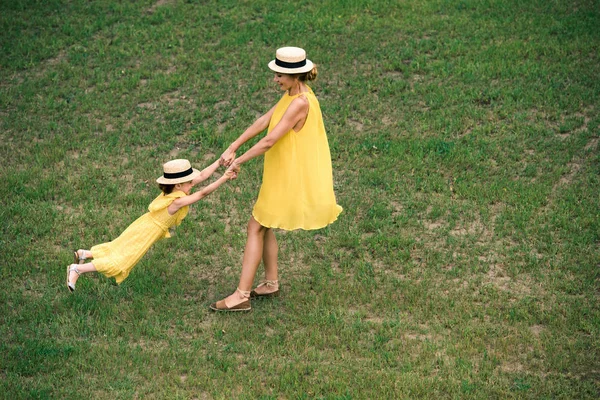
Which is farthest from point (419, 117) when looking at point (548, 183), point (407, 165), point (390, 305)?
point (390, 305)

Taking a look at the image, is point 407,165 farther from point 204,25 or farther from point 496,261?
point 204,25

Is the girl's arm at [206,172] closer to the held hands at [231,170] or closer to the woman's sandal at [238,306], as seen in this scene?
the held hands at [231,170]

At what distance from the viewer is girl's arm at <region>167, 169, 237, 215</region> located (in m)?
7.05

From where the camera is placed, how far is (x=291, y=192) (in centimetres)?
706

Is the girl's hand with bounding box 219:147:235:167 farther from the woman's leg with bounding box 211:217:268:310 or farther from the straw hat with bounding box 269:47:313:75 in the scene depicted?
the straw hat with bounding box 269:47:313:75

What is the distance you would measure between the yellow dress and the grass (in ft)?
1.49

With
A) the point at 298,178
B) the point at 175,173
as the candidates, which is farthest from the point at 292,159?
the point at 175,173

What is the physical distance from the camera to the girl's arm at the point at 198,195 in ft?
23.1

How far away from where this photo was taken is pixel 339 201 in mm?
9211

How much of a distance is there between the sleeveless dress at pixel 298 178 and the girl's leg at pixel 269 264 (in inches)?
14.4

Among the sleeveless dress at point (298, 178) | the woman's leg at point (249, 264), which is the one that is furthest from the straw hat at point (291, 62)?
the woman's leg at point (249, 264)

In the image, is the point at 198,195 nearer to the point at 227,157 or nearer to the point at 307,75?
the point at 227,157

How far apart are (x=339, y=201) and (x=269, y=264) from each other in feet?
6.06

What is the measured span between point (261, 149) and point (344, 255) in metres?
1.86
